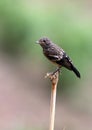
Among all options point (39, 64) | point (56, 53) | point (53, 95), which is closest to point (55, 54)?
point (56, 53)

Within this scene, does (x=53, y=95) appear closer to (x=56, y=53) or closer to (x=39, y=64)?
(x=56, y=53)

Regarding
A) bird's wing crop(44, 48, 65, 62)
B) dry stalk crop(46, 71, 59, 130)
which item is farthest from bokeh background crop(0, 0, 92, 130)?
dry stalk crop(46, 71, 59, 130)

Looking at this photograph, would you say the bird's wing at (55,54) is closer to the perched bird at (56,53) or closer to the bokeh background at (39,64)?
the perched bird at (56,53)

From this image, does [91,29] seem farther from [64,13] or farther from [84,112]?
[84,112]

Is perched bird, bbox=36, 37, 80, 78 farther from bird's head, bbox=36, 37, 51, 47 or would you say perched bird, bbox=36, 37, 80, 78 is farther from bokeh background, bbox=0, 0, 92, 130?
bokeh background, bbox=0, 0, 92, 130

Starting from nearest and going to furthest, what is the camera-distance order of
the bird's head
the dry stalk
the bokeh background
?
the dry stalk
the bird's head
the bokeh background

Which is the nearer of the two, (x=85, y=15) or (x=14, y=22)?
(x=14, y=22)

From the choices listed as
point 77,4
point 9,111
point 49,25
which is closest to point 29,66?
point 49,25

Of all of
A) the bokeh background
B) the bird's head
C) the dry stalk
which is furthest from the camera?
the bokeh background

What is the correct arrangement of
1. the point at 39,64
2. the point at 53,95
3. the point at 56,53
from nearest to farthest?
the point at 53,95 < the point at 56,53 < the point at 39,64
